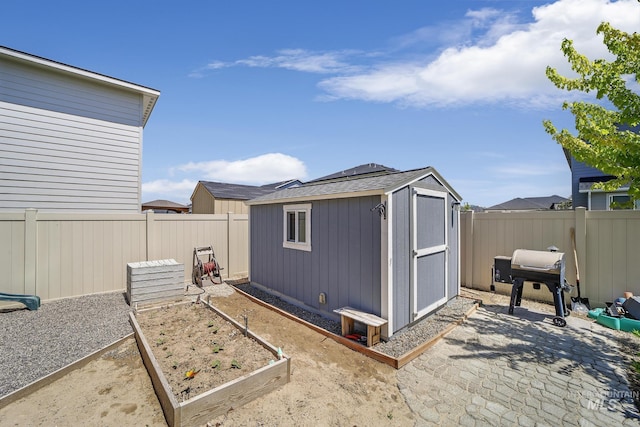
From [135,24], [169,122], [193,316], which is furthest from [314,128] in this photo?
[193,316]

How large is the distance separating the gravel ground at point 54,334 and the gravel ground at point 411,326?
2.89 meters

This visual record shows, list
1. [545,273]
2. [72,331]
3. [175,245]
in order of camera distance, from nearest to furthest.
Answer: [72,331] → [545,273] → [175,245]

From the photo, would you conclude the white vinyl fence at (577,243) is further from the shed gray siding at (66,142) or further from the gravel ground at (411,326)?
the shed gray siding at (66,142)

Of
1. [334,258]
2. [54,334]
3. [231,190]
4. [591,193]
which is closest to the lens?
[54,334]

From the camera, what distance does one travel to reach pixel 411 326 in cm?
466

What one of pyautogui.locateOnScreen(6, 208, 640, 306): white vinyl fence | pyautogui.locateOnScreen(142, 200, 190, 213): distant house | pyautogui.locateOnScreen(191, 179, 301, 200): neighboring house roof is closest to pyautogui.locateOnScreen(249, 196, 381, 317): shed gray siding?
pyautogui.locateOnScreen(6, 208, 640, 306): white vinyl fence

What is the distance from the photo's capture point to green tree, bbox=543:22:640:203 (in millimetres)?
4070

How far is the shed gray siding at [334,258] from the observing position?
430 cm

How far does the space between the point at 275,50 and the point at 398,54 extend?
321 centimetres

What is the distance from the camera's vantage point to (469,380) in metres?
3.19

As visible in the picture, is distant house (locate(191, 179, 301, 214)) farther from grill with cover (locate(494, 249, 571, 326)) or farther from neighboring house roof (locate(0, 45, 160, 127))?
grill with cover (locate(494, 249, 571, 326))

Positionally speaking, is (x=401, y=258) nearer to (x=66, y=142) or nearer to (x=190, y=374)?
(x=190, y=374)

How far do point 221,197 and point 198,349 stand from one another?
10.4m

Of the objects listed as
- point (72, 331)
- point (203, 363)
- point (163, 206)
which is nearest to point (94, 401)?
point (203, 363)
